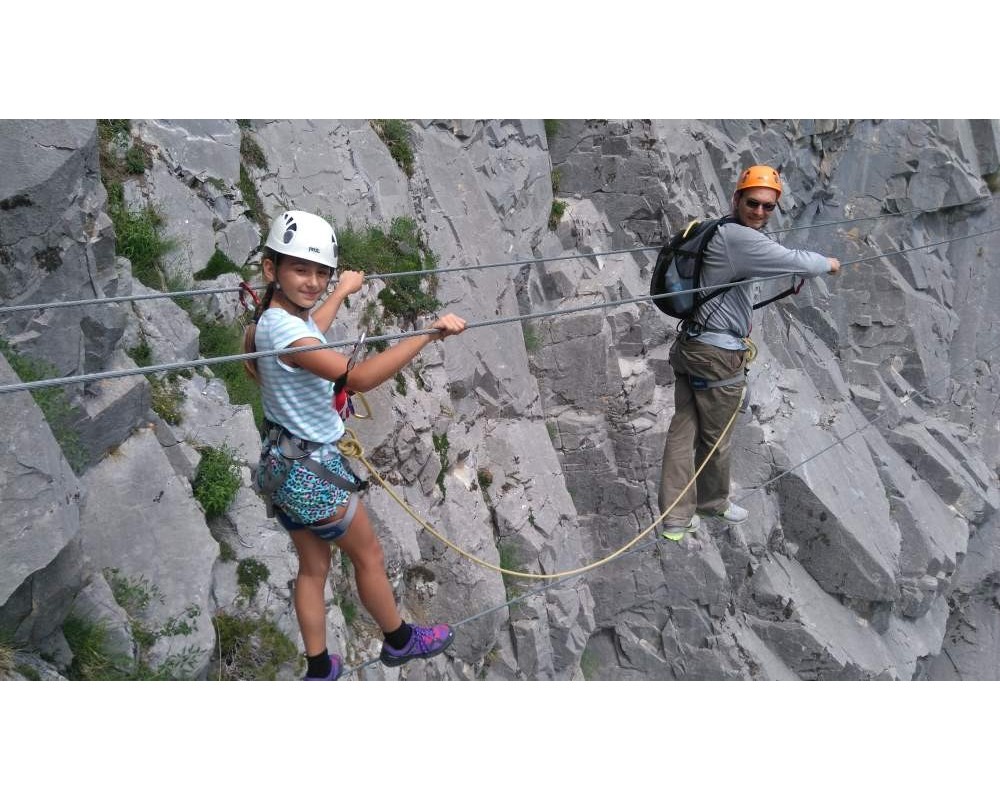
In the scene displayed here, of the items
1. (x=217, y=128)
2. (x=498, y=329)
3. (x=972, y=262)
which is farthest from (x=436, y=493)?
(x=972, y=262)

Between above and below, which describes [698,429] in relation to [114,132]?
below

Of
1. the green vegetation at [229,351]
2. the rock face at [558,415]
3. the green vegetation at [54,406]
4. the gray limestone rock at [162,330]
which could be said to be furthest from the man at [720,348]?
the green vegetation at [54,406]

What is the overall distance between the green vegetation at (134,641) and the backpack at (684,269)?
4.66m

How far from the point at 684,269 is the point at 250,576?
4665 millimetres

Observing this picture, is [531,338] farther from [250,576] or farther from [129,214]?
[250,576]

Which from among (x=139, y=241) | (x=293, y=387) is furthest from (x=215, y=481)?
(x=293, y=387)

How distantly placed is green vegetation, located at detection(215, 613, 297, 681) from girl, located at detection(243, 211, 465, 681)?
252 centimetres

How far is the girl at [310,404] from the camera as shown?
4125mm

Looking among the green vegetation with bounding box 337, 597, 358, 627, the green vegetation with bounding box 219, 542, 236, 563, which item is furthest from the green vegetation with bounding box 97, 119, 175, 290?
the green vegetation with bounding box 337, 597, 358, 627

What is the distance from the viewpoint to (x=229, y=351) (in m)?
8.73

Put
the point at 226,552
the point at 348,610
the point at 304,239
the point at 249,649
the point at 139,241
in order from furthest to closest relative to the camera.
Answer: the point at 348,610
the point at 139,241
the point at 226,552
the point at 249,649
the point at 304,239

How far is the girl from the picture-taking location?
412cm

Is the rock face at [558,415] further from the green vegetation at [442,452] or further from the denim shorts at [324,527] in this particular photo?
the denim shorts at [324,527]

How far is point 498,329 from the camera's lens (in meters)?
13.6
